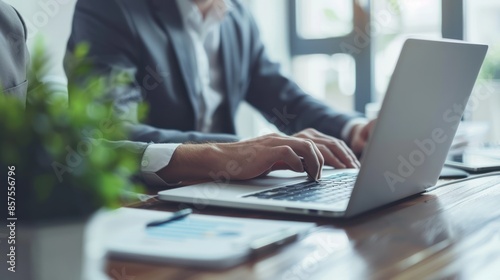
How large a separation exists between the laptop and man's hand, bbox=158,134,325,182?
1.0 inches

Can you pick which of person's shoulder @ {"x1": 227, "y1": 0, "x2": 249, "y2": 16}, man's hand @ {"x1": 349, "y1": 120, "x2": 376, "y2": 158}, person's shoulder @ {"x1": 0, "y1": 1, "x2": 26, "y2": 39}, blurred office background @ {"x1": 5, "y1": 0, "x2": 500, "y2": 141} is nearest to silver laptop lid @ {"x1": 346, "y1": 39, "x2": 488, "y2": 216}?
man's hand @ {"x1": 349, "y1": 120, "x2": 376, "y2": 158}

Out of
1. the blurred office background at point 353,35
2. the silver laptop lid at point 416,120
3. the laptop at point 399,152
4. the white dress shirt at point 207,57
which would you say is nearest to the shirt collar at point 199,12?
the white dress shirt at point 207,57

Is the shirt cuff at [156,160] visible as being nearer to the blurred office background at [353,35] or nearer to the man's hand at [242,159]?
the man's hand at [242,159]

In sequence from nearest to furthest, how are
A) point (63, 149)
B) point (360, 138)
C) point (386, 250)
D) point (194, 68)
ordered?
1. point (63, 149)
2. point (386, 250)
3. point (360, 138)
4. point (194, 68)

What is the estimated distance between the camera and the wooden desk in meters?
0.53

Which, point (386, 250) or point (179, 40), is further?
point (179, 40)

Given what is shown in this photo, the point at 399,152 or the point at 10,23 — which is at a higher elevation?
the point at 10,23

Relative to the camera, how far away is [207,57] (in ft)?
6.03

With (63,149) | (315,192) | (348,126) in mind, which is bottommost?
(348,126)

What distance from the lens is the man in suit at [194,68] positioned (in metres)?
1.55

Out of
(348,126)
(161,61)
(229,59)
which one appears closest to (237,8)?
(229,59)

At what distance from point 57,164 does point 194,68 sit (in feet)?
4.44

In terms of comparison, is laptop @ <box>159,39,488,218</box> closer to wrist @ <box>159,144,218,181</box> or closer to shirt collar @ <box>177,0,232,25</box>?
wrist @ <box>159,144,218,181</box>

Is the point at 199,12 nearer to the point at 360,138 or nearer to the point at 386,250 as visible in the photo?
the point at 360,138
